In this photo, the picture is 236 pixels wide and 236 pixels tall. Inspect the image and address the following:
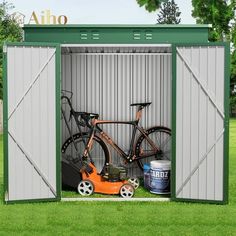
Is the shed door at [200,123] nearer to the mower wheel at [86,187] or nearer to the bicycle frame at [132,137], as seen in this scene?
the mower wheel at [86,187]

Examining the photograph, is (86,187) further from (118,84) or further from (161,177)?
(118,84)

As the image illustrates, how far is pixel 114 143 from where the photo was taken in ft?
29.3

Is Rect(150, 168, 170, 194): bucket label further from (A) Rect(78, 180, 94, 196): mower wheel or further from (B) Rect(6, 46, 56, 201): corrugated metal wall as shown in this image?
(B) Rect(6, 46, 56, 201): corrugated metal wall

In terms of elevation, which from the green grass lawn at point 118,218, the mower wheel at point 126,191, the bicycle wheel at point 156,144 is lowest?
the green grass lawn at point 118,218

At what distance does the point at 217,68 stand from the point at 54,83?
7.64ft

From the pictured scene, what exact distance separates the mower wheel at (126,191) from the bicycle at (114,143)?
1107 millimetres

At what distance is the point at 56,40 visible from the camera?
7.38 metres

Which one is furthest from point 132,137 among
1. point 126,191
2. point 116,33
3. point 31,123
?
point 31,123

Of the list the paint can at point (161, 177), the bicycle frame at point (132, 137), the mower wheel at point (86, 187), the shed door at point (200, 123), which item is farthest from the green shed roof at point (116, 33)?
the mower wheel at point (86, 187)

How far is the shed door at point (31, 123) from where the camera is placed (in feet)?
22.7

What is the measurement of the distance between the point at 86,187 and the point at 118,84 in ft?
7.70

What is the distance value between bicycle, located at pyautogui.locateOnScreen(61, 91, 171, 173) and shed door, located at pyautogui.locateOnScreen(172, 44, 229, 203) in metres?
1.93

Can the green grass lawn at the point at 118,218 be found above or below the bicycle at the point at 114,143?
below

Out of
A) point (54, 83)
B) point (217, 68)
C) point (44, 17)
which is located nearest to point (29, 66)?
point (54, 83)
